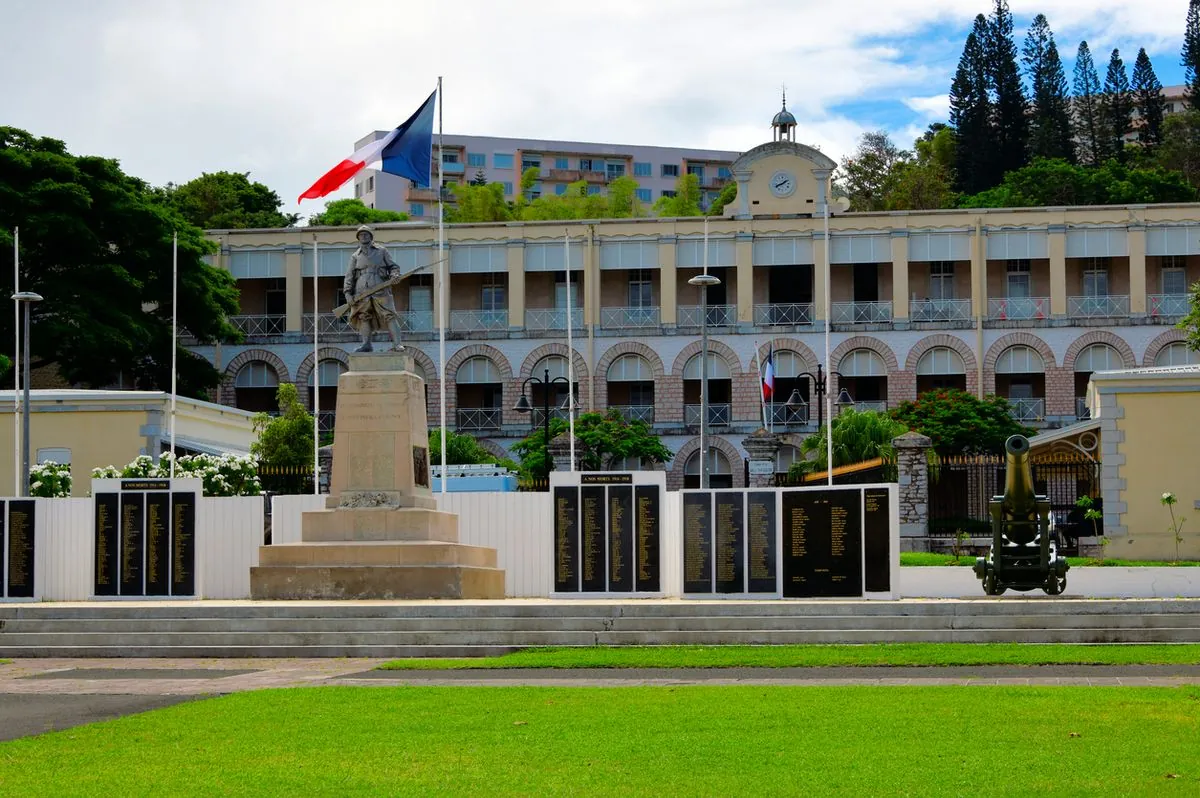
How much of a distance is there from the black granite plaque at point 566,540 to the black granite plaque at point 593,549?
0.26 feet

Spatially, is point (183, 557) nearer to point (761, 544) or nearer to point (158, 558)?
point (158, 558)

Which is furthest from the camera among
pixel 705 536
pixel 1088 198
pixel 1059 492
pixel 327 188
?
pixel 1088 198

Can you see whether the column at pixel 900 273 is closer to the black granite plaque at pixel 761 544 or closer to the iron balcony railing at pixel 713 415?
the iron balcony railing at pixel 713 415

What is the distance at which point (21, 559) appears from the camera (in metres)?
23.7

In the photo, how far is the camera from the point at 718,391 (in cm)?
6053

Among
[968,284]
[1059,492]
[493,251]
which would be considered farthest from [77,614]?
[968,284]

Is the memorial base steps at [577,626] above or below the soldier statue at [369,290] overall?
below

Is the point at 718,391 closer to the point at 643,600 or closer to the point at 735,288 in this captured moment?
the point at 735,288

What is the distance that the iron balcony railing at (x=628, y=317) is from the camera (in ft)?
196

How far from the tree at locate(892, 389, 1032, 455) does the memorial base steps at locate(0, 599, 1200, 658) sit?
3028 centimetres

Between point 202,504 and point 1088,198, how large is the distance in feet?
195

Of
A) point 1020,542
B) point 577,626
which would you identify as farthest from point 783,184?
point 577,626

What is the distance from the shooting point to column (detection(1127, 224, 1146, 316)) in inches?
2267

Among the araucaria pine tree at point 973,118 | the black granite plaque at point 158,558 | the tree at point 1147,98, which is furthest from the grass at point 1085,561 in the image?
the tree at point 1147,98
